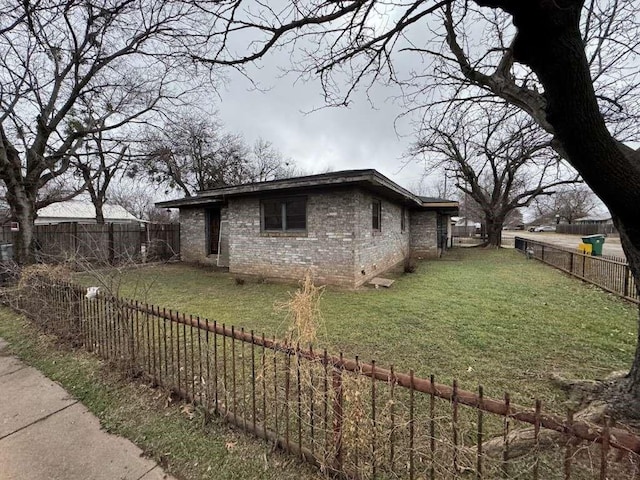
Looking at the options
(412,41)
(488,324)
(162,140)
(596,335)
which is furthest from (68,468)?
(162,140)

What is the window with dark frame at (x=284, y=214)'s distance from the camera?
8.85 meters

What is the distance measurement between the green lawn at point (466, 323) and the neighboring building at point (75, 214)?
23235mm

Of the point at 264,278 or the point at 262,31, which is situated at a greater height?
the point at 262,31

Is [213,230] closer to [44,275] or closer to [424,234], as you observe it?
[44,275]

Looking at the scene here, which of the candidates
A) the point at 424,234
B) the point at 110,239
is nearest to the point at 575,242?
the point at 424,234

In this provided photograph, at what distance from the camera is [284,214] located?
9.19m

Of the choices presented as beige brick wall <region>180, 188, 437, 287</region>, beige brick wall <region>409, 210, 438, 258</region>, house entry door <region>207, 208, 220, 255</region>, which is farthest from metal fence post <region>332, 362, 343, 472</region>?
beige brick wall <region>409, 210, 438, 258</region>

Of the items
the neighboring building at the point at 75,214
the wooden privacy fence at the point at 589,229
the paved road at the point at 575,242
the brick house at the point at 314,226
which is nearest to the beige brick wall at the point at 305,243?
the brick house at the point at 314,226

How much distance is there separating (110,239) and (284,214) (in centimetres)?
982

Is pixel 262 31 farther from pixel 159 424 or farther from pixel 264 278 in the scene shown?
pixel 264 278

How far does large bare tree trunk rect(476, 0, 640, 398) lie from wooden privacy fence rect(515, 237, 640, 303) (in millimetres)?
3982

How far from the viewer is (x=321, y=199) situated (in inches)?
330

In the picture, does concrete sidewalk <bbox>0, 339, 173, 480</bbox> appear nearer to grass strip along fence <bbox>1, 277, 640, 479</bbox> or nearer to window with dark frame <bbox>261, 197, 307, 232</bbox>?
grass strip along fence <bbox>1, 277, 640, 479</bbox>

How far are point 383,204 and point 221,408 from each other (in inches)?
350
